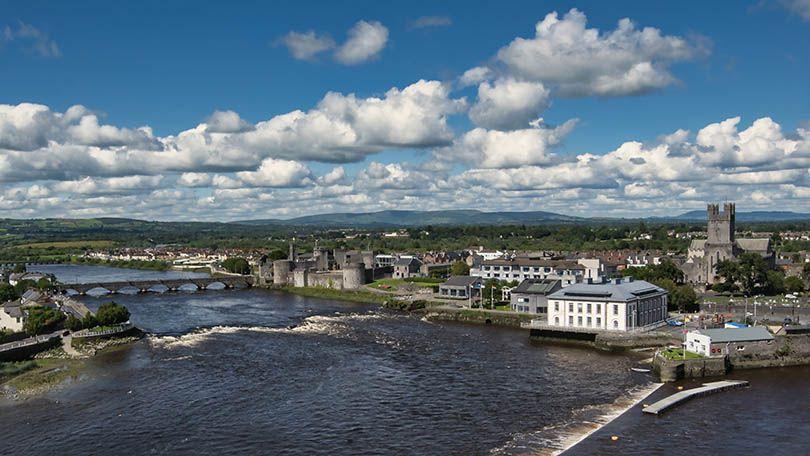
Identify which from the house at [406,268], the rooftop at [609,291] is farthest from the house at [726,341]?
the house at [406,268]

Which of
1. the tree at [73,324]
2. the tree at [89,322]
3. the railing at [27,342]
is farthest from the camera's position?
the tree at [89,322]

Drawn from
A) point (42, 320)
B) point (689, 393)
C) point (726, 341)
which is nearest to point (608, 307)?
point (726, 341)

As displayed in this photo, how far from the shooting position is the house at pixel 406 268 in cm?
9781

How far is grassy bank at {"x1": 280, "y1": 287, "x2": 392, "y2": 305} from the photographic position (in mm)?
79562

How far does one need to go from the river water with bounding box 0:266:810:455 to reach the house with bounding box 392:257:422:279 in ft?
150

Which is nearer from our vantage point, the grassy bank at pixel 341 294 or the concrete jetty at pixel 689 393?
the concrete jetty at pixel 689 393

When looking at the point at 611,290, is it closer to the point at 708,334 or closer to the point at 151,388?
the point at 708,334

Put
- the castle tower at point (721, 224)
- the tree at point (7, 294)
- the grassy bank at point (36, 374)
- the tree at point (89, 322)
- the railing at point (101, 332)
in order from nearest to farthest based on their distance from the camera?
1. the grassy bank at point (36, 374)
2. the railing at point (101, 332)
3. the tree at point (89, 322)
4. the tree at point (7, 294)
5. the castle tower at point (721, 224)

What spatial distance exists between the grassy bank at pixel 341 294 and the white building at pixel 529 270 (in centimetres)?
1283

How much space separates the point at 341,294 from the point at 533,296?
32.3 meters

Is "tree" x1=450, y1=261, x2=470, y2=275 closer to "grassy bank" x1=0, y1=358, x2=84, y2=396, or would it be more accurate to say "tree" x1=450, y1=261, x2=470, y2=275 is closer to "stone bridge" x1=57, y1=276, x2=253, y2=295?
"stone bridge" x1=57, y1=276, x2=253, y2=295

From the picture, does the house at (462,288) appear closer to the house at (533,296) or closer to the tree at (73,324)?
the house at (533,296)

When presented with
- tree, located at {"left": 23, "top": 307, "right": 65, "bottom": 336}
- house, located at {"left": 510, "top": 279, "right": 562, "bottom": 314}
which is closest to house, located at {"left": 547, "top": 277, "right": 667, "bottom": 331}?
house, located at {"left": 510, "top": 279, "right": 562, "bottom": 314}

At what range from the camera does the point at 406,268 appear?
97.9 m
